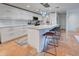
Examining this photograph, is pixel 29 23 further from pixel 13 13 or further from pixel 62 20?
pixel 62 20

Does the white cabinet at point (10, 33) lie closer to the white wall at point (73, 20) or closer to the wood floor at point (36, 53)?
the wood floor at point (36, 53)

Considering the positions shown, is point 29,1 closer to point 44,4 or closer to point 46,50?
point 44,4

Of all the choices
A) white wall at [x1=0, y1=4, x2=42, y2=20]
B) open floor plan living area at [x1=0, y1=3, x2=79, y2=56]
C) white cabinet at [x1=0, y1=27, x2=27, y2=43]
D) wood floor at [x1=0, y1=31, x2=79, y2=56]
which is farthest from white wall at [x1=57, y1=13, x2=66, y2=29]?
white cabinet at [x1=0, y1=27, x2=27, y2=43]

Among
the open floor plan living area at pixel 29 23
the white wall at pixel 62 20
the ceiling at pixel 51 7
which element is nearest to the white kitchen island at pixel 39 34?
the open floor plan living area at pixel 29 23

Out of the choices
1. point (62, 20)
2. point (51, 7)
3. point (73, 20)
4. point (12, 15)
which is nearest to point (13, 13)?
point (12, 15)

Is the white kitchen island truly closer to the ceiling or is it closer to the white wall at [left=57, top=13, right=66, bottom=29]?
the white wall at [left=57, top=13, right=66, bottom=29]

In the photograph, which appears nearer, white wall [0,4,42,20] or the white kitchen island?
white wall [0,4,42,20]

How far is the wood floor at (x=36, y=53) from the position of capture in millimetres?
1973

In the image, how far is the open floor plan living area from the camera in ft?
6.22

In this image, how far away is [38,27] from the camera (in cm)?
263

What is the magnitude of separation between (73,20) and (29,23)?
90cm

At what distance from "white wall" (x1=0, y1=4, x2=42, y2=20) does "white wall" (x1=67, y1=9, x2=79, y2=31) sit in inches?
24.4

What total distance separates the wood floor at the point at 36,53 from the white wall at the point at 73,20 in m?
0.12

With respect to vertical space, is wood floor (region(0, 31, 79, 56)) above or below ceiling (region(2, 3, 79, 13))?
→ below
